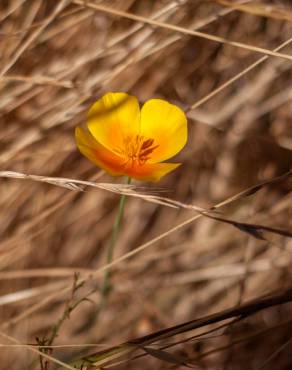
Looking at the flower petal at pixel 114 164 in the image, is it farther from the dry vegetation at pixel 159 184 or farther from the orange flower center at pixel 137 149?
the dry vegetation at pixel 159 184

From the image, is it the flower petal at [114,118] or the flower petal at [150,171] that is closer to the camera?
the flower petal at [150,171]

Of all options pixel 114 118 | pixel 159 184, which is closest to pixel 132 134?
pixel 114 118

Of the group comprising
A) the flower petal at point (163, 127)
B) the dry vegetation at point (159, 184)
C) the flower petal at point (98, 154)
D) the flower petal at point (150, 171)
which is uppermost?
the dry vegetation at point (159, 184)

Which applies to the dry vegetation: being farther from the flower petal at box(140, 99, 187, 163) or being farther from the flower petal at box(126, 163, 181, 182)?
the flower petal at box(126, 163, 181, 182)

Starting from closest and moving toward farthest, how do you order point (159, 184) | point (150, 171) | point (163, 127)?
point (150, 171) < point (163, 127) < point (159, 184)

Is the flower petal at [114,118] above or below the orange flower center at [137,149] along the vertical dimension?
above

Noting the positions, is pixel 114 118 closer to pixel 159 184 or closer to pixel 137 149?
pixel 137 149

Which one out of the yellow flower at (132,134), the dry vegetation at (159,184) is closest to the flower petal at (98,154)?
the yellow flower at (132,134)
